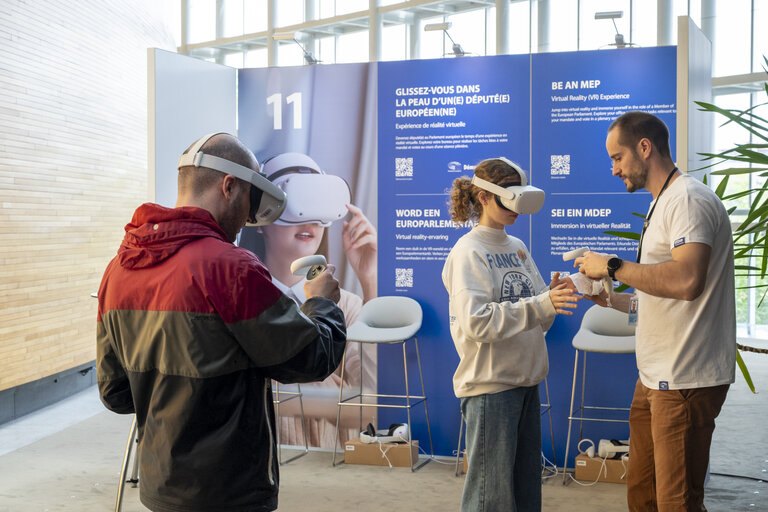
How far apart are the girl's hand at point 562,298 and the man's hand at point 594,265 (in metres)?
0.09

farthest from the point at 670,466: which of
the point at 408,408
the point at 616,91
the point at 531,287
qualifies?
the point at 616,91

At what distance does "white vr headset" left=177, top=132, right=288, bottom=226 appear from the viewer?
1.75 metres

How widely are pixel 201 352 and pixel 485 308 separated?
1245 millimetres

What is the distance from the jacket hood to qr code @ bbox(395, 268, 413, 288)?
3.48 m

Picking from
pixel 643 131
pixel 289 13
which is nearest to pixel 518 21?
pixel 289 13

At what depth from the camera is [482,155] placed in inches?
197

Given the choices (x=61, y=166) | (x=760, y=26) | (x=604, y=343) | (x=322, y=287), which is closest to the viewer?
(x=322, y=287)

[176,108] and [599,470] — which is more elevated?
[176,108]

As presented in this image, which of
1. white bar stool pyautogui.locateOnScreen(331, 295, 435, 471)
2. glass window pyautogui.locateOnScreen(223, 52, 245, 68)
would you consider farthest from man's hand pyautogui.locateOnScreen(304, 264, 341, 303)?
glass window pyautogui.locateOnScreen(223, 52, 245, 68)

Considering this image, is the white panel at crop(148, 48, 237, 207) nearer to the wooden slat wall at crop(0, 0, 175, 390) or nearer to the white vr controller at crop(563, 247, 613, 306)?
the wooden slat wall at crop(0, 0, 175, 390)

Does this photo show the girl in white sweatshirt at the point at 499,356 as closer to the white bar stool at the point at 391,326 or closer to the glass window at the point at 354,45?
the white bar stool at the point at 391,326

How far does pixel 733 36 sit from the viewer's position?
848 cm

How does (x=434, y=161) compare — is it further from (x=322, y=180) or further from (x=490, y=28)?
(x=490, y=28)

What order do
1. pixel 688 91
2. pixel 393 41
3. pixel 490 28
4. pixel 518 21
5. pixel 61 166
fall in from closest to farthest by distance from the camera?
pixel 688 91 < pixel 61 166 < pixel 518 21 < pixel 490 28 < pixel 393 41
